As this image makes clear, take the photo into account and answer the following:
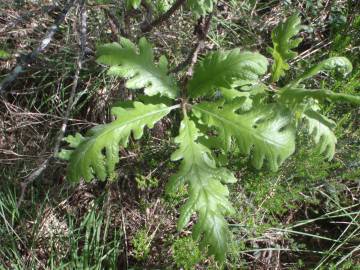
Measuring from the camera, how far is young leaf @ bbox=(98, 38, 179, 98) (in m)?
2.22

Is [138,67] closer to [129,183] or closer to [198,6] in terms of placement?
[198,6]

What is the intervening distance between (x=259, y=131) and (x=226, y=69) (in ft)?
1.09

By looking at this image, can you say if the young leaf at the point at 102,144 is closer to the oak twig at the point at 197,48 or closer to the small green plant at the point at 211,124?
the small green plant at the point at 211,124

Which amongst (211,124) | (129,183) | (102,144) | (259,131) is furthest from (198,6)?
(129,183)

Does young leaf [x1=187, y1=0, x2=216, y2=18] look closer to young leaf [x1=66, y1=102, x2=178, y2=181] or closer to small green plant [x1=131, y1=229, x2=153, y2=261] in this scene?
young leaf [x1=66, y1=102, x2=178, y2=181]

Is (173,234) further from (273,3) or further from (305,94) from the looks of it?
(273,3)

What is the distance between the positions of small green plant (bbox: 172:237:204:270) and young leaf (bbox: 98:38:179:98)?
945 mm

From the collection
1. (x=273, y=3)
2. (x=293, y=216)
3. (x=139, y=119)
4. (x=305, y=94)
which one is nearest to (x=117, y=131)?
(x=139, y=119)

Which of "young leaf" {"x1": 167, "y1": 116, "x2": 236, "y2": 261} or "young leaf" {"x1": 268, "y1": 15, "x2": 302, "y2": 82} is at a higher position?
"young leaf" {"x1": 268, "y1": 15, "x2": 302, "y2": 82}

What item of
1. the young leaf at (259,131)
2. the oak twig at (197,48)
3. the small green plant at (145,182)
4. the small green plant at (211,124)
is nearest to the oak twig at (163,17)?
the oak twig at (197,48)

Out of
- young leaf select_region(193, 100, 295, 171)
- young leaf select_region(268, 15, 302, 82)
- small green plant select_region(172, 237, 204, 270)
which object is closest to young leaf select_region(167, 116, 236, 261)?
young leaf select_region(193, 100, 295, 171)

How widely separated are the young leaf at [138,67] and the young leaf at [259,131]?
0.27m

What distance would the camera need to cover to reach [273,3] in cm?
366

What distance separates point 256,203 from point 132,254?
2.82 ft
